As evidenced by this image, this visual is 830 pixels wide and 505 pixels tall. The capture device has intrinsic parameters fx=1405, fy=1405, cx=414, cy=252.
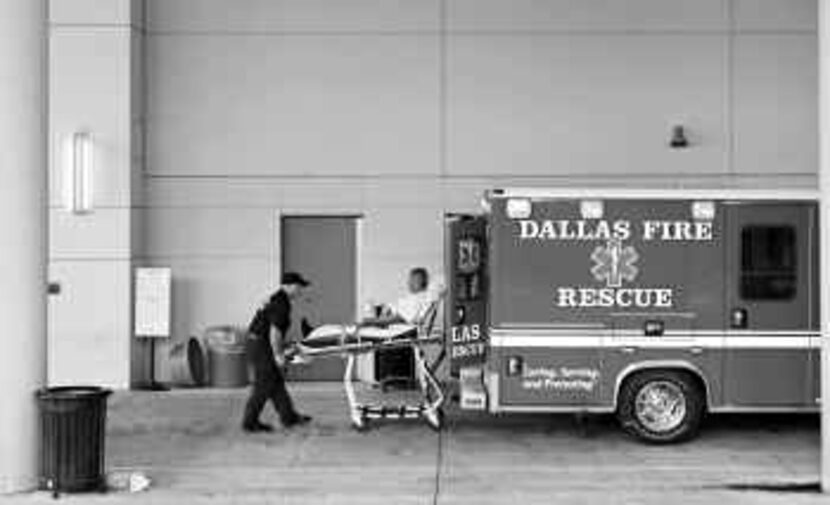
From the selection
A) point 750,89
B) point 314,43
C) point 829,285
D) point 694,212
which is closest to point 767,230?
point 694,212

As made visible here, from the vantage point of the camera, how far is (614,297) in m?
13.6

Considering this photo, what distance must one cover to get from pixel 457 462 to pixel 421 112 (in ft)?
24.9

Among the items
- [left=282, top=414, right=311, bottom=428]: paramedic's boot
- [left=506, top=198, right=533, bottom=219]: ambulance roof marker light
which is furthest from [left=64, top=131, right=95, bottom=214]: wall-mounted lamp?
[left=506, top=198, right=533, bottom=219]: ambulance roof marker light

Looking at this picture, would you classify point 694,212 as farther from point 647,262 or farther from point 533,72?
point 533,72

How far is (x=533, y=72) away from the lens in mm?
19422

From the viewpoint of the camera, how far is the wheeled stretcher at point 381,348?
563 inches

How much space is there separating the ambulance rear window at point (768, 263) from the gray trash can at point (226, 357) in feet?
25.9

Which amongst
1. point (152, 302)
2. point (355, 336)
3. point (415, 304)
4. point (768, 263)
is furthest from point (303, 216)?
point (768, 263)

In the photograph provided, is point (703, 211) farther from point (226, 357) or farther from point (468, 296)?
point (226, 357)

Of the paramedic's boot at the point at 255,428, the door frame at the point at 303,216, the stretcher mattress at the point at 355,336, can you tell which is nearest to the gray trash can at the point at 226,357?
the door frame at the point at 303,216

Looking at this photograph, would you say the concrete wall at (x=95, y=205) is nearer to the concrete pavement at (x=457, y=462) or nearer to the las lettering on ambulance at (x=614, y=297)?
the concrete pavement at (x=457, y=462)

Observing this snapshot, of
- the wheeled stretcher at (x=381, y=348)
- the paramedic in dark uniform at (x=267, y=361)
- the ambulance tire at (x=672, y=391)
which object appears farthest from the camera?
the paramedic in dark uniform at (x=267, y=361)

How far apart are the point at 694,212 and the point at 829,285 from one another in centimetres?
226

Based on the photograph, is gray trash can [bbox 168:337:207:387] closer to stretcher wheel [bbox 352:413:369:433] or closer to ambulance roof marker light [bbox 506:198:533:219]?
stretcher wheel [bbox 352:413:369:433]
